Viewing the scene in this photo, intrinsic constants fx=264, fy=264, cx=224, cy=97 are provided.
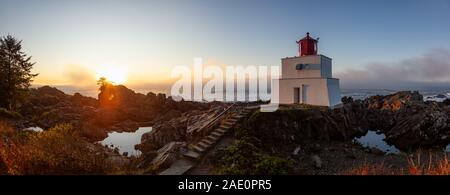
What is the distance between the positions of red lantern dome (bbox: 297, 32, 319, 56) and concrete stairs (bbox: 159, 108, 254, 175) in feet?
30.6

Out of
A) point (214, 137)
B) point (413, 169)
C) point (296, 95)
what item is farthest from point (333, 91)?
point (413, 169)

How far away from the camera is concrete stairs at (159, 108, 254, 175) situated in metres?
10.2

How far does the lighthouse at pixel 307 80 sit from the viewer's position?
70.4 feet

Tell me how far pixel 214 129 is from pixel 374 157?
996 centimetres

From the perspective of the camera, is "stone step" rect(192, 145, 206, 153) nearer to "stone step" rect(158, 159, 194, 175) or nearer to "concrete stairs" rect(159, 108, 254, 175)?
"concrete stairs" rect(159, 108, 254, 175)

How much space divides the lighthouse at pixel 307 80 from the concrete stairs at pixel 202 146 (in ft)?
24.9

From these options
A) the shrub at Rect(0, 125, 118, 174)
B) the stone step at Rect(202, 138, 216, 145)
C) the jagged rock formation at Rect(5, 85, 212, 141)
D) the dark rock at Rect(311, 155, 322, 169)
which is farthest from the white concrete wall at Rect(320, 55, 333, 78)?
the shrub at Rect(0, 125, 118, 174)

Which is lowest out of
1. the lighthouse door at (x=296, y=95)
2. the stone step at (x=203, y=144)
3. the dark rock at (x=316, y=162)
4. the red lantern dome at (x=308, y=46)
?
the dark rock at (x=316, y=162)

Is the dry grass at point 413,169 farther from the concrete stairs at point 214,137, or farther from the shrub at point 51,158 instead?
the shrub at point 51,158

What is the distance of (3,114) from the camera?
21.3m

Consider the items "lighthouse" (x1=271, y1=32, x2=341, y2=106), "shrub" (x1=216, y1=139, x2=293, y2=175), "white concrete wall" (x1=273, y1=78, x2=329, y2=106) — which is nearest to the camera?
"shrub" (x1=216, y1=139, x2=293, y2=175)

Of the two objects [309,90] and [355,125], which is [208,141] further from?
[355,125]

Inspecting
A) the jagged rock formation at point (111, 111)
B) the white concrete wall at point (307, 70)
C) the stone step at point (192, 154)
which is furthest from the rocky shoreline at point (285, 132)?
the white concrete wall at point (307, 70)
